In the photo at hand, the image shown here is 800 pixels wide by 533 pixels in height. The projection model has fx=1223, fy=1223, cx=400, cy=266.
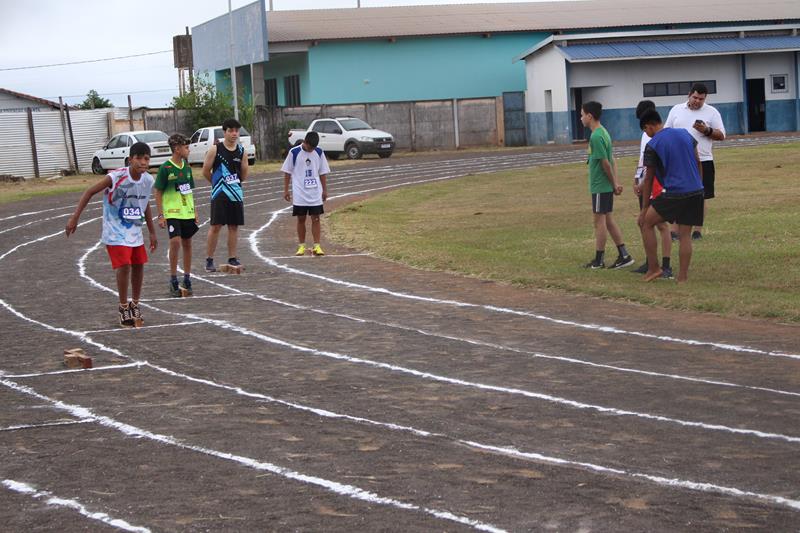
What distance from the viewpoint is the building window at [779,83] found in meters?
53.1

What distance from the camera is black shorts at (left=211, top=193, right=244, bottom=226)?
15.3m

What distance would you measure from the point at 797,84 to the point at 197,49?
2794cm

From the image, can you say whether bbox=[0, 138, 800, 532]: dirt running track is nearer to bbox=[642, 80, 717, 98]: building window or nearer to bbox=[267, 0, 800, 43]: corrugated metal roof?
bbox=[642, 80, 717, 98]: building window

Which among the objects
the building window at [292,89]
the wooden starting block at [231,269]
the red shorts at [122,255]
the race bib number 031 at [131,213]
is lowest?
the wooden starting block at [231,269]

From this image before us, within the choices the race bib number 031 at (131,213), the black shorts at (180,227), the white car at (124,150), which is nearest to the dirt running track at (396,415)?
the black shorts at (180,227)

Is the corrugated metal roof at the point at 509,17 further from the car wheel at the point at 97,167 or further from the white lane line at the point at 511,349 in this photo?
the white lane line at the point at 511,349

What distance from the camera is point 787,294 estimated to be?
38.9ft

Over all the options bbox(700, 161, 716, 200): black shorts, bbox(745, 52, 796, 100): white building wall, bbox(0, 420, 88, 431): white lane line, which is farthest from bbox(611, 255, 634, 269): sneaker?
bbox(745, 52, 796, 100): white building wall

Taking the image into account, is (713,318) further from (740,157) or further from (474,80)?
(474,80)

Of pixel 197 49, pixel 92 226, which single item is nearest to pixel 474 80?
pixel 197 49

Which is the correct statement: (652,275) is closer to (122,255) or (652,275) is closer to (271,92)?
(122,255)

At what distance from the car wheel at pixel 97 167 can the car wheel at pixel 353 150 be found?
917 centimetres

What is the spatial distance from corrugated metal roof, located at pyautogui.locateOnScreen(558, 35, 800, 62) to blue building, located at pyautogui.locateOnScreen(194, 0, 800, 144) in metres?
0.11

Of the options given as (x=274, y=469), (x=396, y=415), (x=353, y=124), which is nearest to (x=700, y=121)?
(x=396, y=415)
